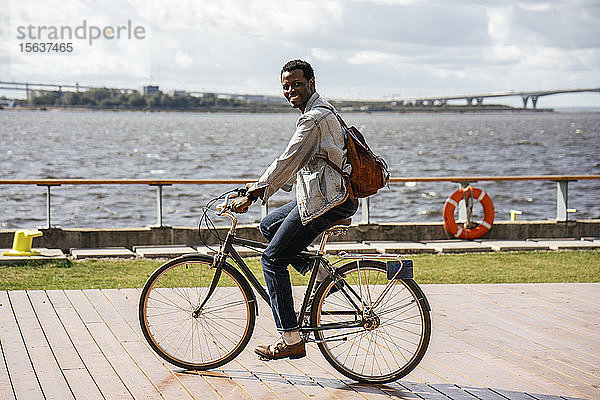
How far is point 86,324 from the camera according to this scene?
6.94m

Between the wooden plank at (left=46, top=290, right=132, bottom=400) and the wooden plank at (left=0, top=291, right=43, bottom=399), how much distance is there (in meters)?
0.34

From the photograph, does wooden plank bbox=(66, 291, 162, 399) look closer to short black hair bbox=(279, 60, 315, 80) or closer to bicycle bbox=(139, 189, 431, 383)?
bicycle bbox=(139, 189, 431, 383)

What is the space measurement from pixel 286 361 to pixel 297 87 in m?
1.85

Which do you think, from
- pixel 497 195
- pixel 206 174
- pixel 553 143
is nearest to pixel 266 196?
pixel 497 195

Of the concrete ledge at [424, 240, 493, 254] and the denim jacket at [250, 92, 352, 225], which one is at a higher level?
the denim jacket at [250, 92, 352, 225]

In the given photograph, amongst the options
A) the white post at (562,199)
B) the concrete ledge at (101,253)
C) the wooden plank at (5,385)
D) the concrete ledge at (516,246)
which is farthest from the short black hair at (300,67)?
the white post at (562,199)

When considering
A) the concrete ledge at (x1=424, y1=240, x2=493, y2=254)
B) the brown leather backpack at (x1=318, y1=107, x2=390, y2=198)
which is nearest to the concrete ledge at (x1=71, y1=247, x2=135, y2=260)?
the concrete ledge at (x1=424, y1=240, x2=493, y2=254)

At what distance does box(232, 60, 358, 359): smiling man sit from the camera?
521 centimetres

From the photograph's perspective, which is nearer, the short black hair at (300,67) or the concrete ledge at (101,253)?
the short black hair at (300,67)

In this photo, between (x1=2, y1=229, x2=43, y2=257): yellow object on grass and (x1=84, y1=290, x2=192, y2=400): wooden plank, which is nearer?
(x1=84, y1=290, x2=192, y2=400): wooden plank

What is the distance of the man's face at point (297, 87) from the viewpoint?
5332 mm

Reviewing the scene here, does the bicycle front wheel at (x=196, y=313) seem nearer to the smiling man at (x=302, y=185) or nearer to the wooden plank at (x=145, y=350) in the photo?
the wooden plank at (x=145, y=350)

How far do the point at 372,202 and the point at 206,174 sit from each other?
56.4ft

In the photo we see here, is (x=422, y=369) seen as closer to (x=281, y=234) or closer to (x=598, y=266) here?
(x=281, y=234)
